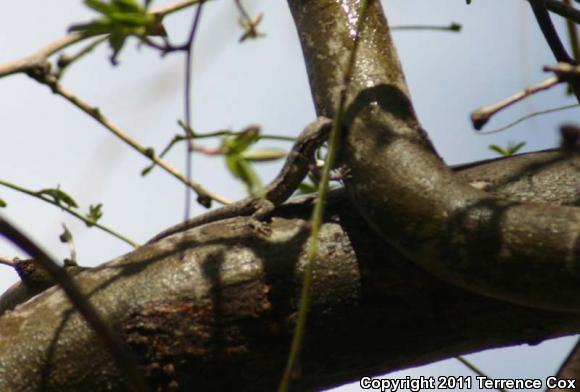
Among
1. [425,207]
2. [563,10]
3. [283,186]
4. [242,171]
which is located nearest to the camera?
[242,171]

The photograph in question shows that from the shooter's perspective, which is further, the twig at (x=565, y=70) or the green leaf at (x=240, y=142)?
the green leaf at (x=240, y=142)

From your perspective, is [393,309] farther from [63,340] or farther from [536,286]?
[63,340]

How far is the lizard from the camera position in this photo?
11.3 ft

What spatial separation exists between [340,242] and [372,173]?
0.79 ft

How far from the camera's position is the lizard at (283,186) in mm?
3430

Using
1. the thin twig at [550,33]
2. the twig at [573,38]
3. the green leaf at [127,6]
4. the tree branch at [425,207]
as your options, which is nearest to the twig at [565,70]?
the green leaf at [127,6]

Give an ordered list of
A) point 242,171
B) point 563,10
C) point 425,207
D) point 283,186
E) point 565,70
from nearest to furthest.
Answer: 1. point 565,70
2. point 242,171
3. point 425,207
4. point 563,10
5. point 283,186

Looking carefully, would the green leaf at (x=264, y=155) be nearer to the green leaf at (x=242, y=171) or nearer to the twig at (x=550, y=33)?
the green leaf at (x=242, y=171)

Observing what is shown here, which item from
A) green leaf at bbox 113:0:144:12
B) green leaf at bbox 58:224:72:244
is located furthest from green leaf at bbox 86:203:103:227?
green leaf at bbox 113:0:144:12

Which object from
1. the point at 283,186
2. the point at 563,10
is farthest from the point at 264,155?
the point at 283,186

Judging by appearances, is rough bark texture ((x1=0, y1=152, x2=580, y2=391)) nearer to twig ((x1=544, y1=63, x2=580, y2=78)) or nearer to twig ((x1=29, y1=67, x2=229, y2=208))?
twig ((x1=29, y1=67, x2=229, y2=208))

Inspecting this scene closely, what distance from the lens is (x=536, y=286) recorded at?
113 inches

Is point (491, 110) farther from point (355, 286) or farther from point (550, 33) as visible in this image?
point (550, 33)

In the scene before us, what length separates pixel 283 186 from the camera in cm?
407
